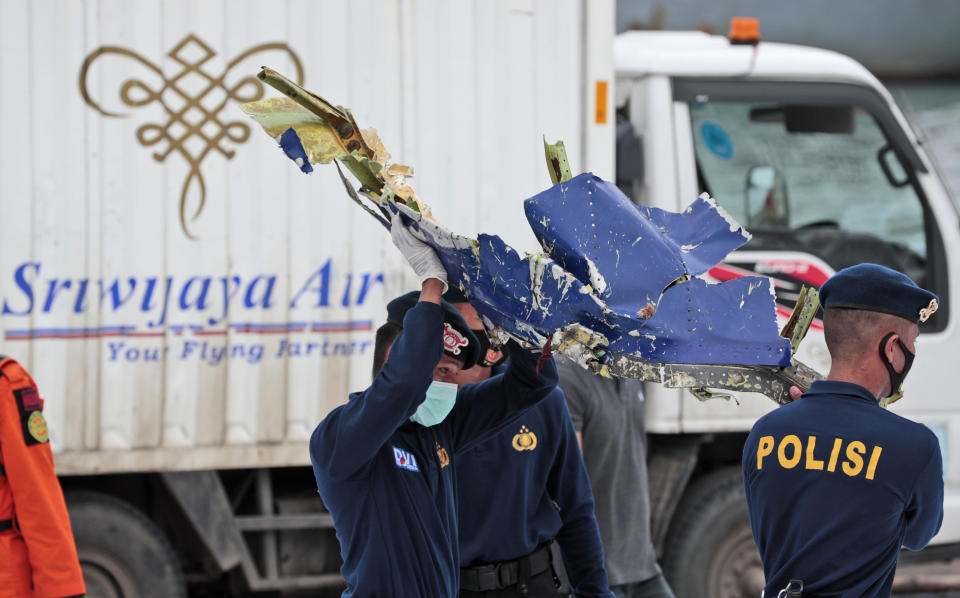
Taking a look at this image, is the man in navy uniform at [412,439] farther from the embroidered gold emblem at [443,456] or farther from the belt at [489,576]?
the belt at [489,576]

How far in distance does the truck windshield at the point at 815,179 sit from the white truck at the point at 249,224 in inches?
1.4

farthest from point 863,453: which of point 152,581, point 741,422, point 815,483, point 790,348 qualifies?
point 152,581

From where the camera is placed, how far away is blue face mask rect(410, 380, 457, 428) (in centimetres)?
251

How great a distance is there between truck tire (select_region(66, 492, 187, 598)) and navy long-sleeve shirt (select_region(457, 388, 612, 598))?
6.97 feet

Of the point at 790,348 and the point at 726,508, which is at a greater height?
the point at 790,348

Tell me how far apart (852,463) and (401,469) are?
101 cm

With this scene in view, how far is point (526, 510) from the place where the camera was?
9.81ft

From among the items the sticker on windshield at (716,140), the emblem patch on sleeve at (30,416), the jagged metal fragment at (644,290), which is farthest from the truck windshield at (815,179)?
the emblem patch on sleeve at (30,416)

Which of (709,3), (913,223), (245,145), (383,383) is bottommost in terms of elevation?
(383,383)

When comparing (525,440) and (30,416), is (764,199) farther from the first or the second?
(30,416)

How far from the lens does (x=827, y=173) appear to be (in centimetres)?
509

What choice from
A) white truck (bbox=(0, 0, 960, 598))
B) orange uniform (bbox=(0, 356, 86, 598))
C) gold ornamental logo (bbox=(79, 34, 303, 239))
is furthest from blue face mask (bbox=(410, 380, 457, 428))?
gold ornamental logo (bbox=(79, 34, 303, 239))

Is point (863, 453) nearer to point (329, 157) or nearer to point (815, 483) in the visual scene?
point (815, 483)

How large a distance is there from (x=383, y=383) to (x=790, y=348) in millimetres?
867
